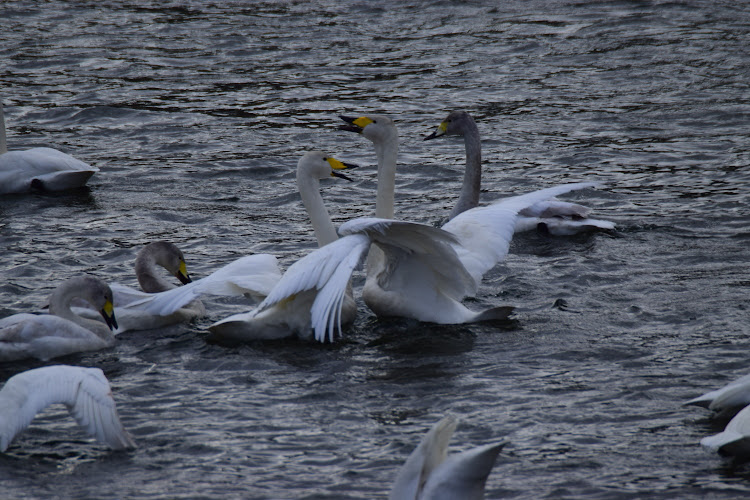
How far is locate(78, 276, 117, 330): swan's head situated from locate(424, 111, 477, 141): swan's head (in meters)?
3.77

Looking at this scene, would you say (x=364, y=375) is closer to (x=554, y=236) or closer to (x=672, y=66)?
(x=554, y=236)

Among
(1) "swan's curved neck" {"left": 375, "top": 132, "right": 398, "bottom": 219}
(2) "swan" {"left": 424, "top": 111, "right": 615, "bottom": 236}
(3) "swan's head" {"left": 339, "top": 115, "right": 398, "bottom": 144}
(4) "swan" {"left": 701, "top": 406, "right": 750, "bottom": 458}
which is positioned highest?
(3) "swan's head" {"left": 339, "top": 115, "right": 398, "bottom": 144}

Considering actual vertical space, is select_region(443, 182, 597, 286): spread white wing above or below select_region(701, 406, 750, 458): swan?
above

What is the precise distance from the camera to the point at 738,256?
8219mm

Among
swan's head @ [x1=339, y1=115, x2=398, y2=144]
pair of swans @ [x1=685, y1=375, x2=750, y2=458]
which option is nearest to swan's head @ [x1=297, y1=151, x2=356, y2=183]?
swan's head @ [x1=339, y1=115, x2=398, y2=144]

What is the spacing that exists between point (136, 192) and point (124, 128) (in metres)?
2.37

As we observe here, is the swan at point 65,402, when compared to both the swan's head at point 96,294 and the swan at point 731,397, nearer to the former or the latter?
the swan's head at point 96,294

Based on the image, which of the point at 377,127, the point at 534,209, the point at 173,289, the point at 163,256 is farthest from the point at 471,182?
the point at 173,289

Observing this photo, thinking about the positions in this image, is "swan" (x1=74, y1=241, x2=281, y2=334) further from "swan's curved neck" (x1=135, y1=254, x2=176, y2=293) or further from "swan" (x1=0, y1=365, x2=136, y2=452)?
"swan" (x1=0, y1=365, x2=136, y2=452)

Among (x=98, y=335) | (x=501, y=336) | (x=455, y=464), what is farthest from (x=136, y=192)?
(x=455, y=464)

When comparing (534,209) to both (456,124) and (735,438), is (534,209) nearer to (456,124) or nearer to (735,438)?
(456,124)

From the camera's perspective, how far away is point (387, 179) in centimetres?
795

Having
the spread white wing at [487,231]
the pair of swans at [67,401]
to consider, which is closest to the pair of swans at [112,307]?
the pair of swans at [67,401]

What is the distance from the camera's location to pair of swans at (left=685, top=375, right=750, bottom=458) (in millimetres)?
5059
